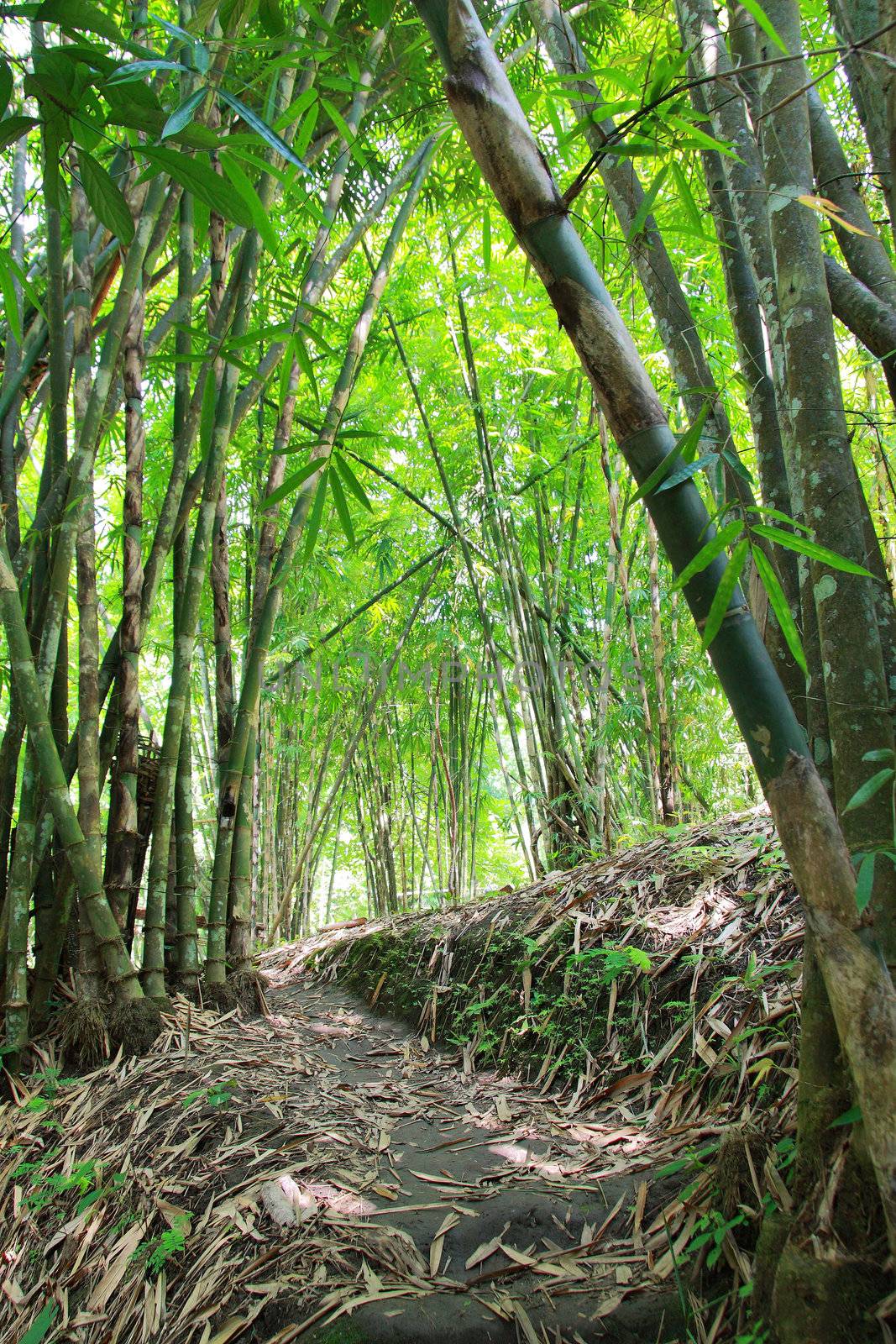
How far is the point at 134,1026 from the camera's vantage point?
186 centimetres

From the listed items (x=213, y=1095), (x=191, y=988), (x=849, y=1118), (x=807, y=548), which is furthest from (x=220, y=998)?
(x=807, y=548)

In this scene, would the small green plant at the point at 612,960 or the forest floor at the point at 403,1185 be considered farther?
the small green plant at the point at 612,960

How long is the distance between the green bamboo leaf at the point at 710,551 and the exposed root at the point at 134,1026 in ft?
5.38

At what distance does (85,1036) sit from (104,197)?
1722 mm

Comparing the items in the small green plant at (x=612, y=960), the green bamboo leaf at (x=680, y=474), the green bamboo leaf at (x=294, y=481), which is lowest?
the small green plant at (x=612, y=960)

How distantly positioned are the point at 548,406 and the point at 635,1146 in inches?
109

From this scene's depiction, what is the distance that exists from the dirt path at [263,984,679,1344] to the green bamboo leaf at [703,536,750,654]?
786mm

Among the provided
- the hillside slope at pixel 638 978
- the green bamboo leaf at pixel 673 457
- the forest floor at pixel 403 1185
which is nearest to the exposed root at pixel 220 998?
the forest floor at pixel 403 1185

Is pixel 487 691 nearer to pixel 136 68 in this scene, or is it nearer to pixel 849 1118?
pixel 849 1118

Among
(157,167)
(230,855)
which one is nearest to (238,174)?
(157,167)

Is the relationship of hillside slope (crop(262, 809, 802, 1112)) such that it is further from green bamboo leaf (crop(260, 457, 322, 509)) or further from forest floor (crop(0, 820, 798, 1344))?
green bamboo leaf (crop(260, 457, 322, 509))

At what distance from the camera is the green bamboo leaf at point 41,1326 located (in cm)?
118

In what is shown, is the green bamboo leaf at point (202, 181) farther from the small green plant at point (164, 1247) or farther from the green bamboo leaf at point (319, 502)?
the small green plant at point (164, 1247)

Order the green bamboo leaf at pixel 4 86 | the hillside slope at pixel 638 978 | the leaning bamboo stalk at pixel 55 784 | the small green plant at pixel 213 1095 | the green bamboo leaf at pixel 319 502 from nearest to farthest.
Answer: the green bamboo leaf at pixel 4 86 < the green bamboo leaf at pixel 319 502 < the hillside slope at pixel 638 978 < the small green plant at pixel 213 1095 < the leaning bamboo stalk at pixel 55 784
